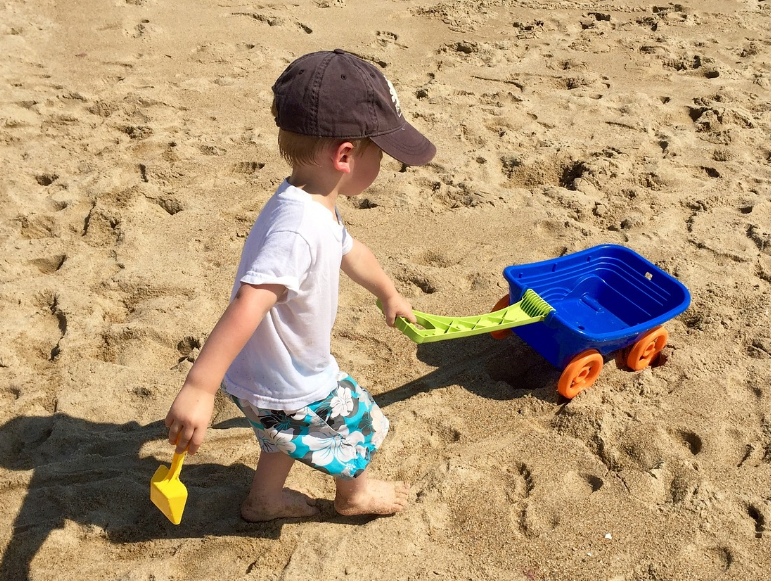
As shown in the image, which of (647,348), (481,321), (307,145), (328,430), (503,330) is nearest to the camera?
(307,145)

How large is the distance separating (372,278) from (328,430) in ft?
1.41

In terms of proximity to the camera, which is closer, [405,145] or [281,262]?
[281,262]

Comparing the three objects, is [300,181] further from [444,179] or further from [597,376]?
[444,179]

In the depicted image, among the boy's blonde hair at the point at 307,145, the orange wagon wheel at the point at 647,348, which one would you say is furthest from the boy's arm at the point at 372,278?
the orange wagon wheel at the point at 647,348

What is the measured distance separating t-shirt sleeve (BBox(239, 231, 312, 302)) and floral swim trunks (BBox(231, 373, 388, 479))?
0.38 meters

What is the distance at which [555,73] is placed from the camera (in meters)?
4.93

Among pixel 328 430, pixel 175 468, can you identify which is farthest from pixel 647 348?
pixel 175 468

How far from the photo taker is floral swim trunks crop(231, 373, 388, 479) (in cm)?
185

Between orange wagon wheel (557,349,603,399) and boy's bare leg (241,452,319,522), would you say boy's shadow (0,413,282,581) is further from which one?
orange wagon wheel (557,349,603,399)

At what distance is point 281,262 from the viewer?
5.17 feet

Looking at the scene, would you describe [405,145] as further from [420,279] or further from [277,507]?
[420,279]

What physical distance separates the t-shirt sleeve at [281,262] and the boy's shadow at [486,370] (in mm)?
1048

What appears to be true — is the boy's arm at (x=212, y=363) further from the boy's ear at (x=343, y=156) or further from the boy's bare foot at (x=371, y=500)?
the boy's bare foot at (x=371, y=500)

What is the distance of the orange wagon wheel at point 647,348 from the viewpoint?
2580 mm
